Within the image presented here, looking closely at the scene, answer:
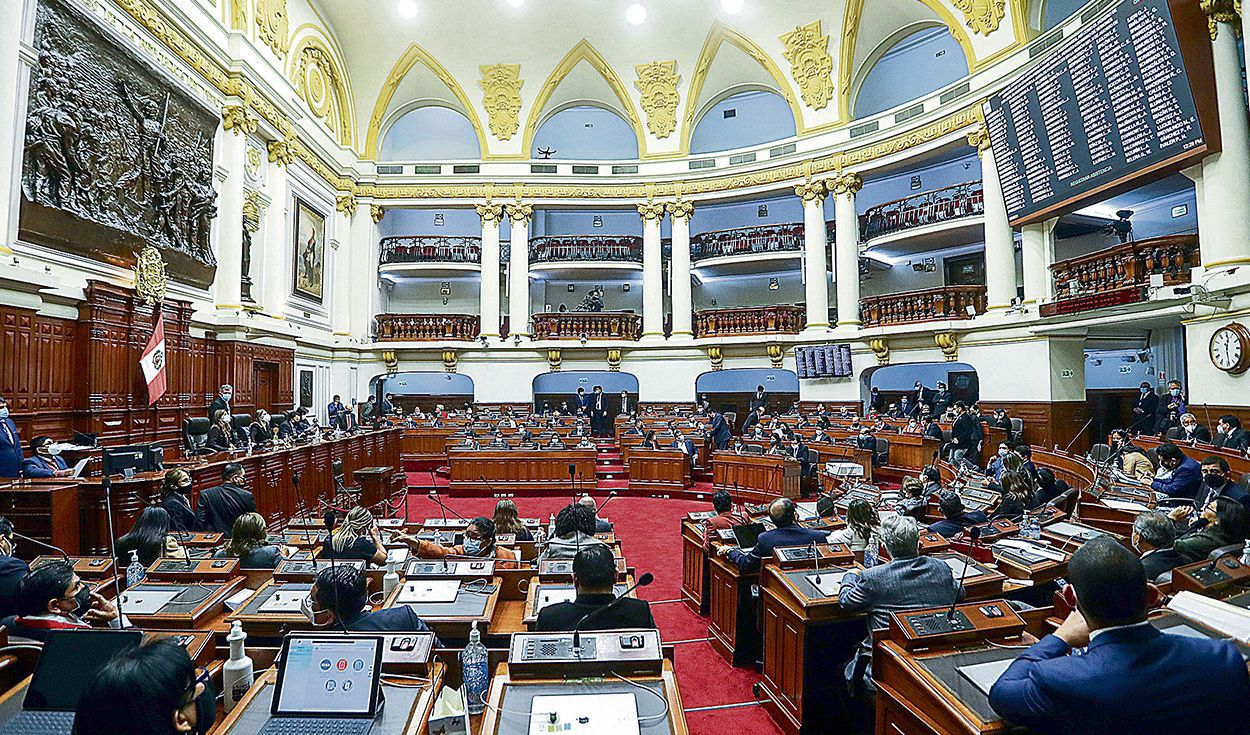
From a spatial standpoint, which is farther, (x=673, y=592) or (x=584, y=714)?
(x=673, y=592)

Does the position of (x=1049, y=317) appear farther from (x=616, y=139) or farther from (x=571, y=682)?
(x=616, y=139)

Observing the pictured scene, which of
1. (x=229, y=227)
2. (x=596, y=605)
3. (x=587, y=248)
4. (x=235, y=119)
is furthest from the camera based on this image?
(x=587, y=248)

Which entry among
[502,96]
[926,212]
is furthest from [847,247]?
[502,96]

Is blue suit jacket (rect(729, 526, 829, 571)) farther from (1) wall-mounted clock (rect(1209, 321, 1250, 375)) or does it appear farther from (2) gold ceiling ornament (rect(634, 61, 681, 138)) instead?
(2) gold ceiling ornament (rect(634, 61, 681, 138))

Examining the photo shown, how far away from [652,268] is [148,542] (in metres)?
17.2

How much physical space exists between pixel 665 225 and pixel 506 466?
45.0 ft

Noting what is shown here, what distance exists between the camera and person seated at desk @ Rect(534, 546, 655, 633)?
271cm

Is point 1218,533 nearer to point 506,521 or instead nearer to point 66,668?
point 506,521

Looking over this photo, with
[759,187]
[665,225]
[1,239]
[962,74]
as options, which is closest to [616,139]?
[665,225]

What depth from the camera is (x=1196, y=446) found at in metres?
7.64

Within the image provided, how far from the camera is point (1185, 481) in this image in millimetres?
5949

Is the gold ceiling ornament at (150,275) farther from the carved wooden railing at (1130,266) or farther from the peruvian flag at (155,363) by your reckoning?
the carved wooden railing at (1130,266)

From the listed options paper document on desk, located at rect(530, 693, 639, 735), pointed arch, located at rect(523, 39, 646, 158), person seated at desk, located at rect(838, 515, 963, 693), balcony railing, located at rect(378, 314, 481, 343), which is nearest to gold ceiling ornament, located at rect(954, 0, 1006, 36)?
pointed arch, located at rect(523, 39, 646, 158)

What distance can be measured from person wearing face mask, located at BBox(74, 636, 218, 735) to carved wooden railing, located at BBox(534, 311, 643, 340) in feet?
60.8
